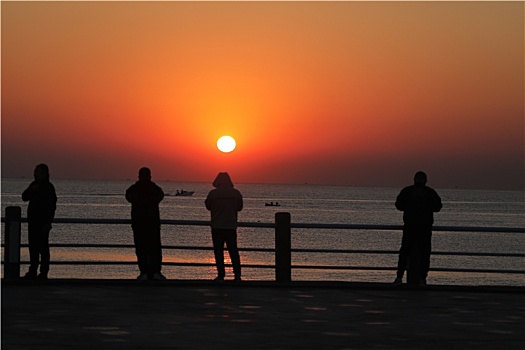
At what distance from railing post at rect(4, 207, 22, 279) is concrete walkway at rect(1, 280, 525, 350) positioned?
2.02 ft

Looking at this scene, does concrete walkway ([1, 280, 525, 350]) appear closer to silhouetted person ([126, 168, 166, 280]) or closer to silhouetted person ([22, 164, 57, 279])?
silhouetted person ([126, 168, 166, 280])

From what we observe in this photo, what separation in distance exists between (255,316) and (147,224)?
15.9 ft

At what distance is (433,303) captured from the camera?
15.8 meters

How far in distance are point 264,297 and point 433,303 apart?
236cm

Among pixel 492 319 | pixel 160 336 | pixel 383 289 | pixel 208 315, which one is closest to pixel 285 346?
pixel 160 336

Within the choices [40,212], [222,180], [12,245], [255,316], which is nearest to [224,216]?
[222,180]

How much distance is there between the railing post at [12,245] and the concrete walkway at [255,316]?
615mm

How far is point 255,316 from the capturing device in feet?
45.2

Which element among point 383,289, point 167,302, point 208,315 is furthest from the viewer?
point 383,289

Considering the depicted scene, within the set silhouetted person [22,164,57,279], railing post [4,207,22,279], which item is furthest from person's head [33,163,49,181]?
railing post [4,207,22,279]

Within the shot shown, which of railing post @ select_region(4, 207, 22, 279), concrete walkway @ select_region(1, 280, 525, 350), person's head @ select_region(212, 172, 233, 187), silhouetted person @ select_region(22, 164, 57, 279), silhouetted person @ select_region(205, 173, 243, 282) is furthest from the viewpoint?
person's head @ select_region(212, 172, 233, 187)

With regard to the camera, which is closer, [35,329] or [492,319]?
[35,329]

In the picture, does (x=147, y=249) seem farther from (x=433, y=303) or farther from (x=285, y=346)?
(x=285, y=346)

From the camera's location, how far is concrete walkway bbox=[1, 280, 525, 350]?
1155 cm
